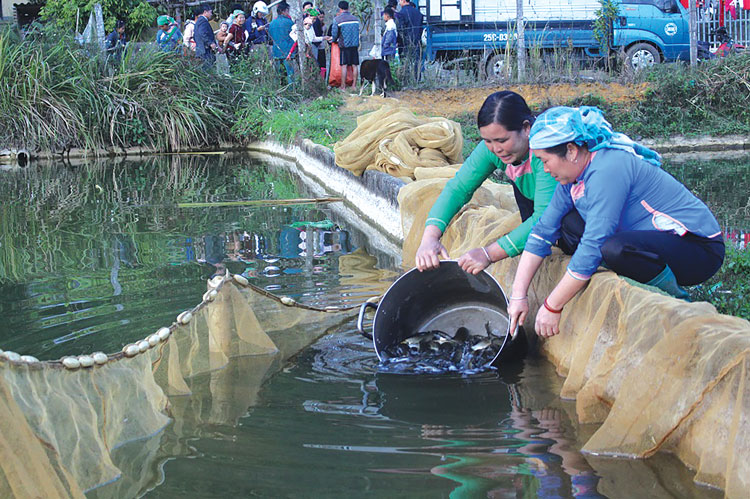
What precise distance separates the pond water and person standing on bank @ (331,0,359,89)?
8.46 meters

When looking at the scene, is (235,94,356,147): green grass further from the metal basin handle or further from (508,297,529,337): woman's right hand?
(508,297,529,337): woman's right hand

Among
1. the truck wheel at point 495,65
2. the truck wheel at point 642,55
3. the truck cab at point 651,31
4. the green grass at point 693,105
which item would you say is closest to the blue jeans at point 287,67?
the truck wheel at point 495,65

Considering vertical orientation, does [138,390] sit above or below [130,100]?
below

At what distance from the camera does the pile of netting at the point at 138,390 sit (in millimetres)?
2557

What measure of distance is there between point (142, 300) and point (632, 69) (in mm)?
12698

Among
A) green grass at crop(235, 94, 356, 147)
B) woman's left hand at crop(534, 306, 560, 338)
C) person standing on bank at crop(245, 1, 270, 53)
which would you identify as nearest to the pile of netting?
woman's left hand at crop(534, 306, 560, 338)

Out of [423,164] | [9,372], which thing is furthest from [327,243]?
[9,372]

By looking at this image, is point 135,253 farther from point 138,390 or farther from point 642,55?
point 642,55

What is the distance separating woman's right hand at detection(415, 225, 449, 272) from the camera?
4.42m

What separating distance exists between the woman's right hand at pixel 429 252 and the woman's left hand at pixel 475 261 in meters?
0.17

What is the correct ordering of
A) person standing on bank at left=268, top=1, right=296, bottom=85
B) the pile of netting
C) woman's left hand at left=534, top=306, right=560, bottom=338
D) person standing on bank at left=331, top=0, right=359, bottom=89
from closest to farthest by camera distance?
the pile of netting < woman's left hand at left=534, top=306, right=560, bottom=338 < person standing on bank at left=331, top=0, right=359, bottom=89 < person standing on bank at left=268, top=1, right=296, bottom=85

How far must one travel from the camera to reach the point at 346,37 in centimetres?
1616

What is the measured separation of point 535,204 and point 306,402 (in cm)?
151

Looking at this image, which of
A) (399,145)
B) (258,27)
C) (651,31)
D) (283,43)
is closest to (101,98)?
(258,27)
